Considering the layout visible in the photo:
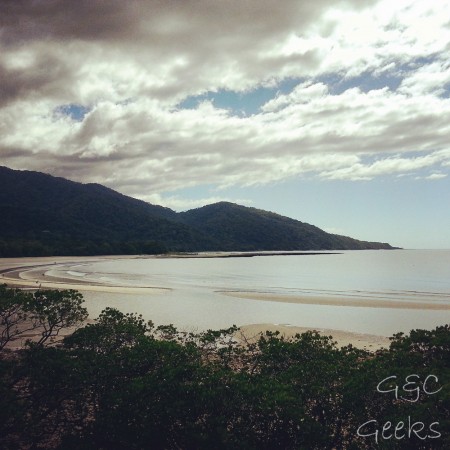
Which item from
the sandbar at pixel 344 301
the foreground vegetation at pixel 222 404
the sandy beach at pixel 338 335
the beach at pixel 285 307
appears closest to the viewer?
the foreground vegetation at pixel 222 404

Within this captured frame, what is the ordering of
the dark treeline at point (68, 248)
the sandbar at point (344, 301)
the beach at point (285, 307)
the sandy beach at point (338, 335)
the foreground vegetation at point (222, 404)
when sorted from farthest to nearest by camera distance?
the dark treeline at point (68, 248)
the sandbar at point (344, 301)
the beach at point (285, 307)
the sandy beach at point (338, 335)
the foreground vegetation at point (222, 404)

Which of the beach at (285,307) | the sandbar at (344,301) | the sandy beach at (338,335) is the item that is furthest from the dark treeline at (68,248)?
the sandy beach at (338,335)

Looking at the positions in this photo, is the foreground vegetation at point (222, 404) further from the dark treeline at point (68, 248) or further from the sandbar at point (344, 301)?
the dark treeline at point (68, 248)

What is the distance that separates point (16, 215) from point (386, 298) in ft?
640

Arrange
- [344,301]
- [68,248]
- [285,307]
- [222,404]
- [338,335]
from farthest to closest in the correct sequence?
[68,248] < [344,301] < [285,307] < [338,335] < [222,404]

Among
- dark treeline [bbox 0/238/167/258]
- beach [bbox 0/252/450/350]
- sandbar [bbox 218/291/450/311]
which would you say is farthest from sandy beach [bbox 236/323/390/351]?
dark treeline [bbox 0/238/167/258]

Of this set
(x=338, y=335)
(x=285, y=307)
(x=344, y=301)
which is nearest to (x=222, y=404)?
(x=338, y=335)

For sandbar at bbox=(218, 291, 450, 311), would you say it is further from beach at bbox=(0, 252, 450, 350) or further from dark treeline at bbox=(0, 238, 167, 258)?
dark treeline at bbox=(0, 238, 167, 258)

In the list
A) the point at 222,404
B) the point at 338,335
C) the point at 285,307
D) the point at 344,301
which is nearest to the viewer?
the point at 222,404

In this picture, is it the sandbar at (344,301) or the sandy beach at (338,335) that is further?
the sandbar at (344,301)

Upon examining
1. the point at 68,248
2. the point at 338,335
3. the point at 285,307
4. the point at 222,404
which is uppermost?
the point at 222,404

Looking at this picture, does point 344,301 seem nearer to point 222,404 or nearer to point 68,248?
point 222,404

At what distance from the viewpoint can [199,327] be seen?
28141 mm

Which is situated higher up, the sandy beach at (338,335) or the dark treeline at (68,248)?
the dark treeline at (68,248)
